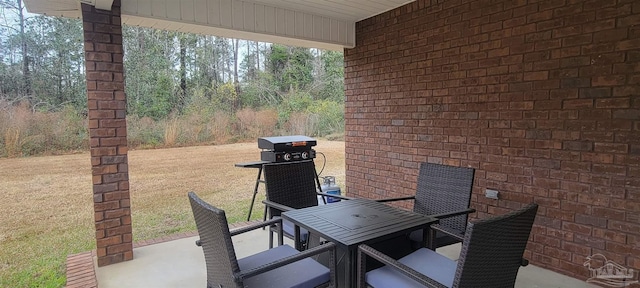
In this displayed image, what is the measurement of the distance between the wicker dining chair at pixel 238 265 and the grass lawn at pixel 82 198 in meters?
1.80

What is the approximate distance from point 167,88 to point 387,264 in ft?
33.0

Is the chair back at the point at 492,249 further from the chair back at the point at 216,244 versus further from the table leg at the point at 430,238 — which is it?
the chair back at the point at 216,244

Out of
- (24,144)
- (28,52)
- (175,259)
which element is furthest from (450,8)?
(28,52)

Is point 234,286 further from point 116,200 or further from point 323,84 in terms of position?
point 323,84

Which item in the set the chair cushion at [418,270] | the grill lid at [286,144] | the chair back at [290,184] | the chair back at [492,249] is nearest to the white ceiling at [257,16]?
the grill lid at [286,144]

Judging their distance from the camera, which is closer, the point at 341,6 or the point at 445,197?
the point at 445,197

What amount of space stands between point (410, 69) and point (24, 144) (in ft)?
26.4

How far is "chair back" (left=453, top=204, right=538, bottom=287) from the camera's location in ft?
4.31

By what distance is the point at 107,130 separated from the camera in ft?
9.20

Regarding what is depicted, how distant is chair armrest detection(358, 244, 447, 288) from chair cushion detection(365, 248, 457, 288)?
0.06 meters

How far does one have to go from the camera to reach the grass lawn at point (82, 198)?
342 centimetres

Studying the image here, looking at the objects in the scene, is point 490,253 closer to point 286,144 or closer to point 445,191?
point 445,191

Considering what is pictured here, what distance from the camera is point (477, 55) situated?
3.12 meters

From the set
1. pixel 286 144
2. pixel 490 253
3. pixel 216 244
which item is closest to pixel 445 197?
pixel 490 253
